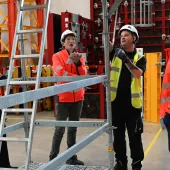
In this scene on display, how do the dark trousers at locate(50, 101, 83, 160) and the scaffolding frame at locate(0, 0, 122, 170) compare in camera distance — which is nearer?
the scaffolding frame at locate(0, 0, 122, 170)

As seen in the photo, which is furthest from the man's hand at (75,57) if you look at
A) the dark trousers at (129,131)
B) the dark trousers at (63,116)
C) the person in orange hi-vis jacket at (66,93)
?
the dark trousers at (129,131)

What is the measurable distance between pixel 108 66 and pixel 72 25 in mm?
5551

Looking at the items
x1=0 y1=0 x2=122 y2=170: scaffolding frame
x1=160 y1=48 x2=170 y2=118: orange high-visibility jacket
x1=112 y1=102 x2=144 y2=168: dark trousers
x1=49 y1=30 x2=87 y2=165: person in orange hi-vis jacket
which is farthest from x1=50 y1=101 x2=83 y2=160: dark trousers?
x1=160 y1=48 x2=170 y2=118: orange high-visibility jacket

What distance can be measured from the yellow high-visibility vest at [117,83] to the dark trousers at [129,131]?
123 mm

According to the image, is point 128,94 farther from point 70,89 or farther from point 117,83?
point 70,89

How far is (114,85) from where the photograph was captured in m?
4.40

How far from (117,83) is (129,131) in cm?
63

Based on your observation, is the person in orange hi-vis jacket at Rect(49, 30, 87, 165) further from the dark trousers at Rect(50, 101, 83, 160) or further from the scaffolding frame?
the scaffolding frame

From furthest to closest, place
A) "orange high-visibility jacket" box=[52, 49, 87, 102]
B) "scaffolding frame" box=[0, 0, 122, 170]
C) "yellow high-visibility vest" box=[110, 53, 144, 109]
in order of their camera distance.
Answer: "orange high-visibility jacket" box=[52, 49, 87, 102], "yellow high-visibility vest" box=[110, 53, 144, 109], "scaffolding frame" box=[0, 0, 122, 170]

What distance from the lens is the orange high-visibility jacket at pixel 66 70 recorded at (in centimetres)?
464

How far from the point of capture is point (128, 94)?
4.39 m

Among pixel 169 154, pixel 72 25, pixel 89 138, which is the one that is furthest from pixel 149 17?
pixel 89 138

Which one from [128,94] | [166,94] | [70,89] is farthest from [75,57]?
[70,89]

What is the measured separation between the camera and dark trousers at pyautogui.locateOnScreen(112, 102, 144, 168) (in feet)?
14.3
